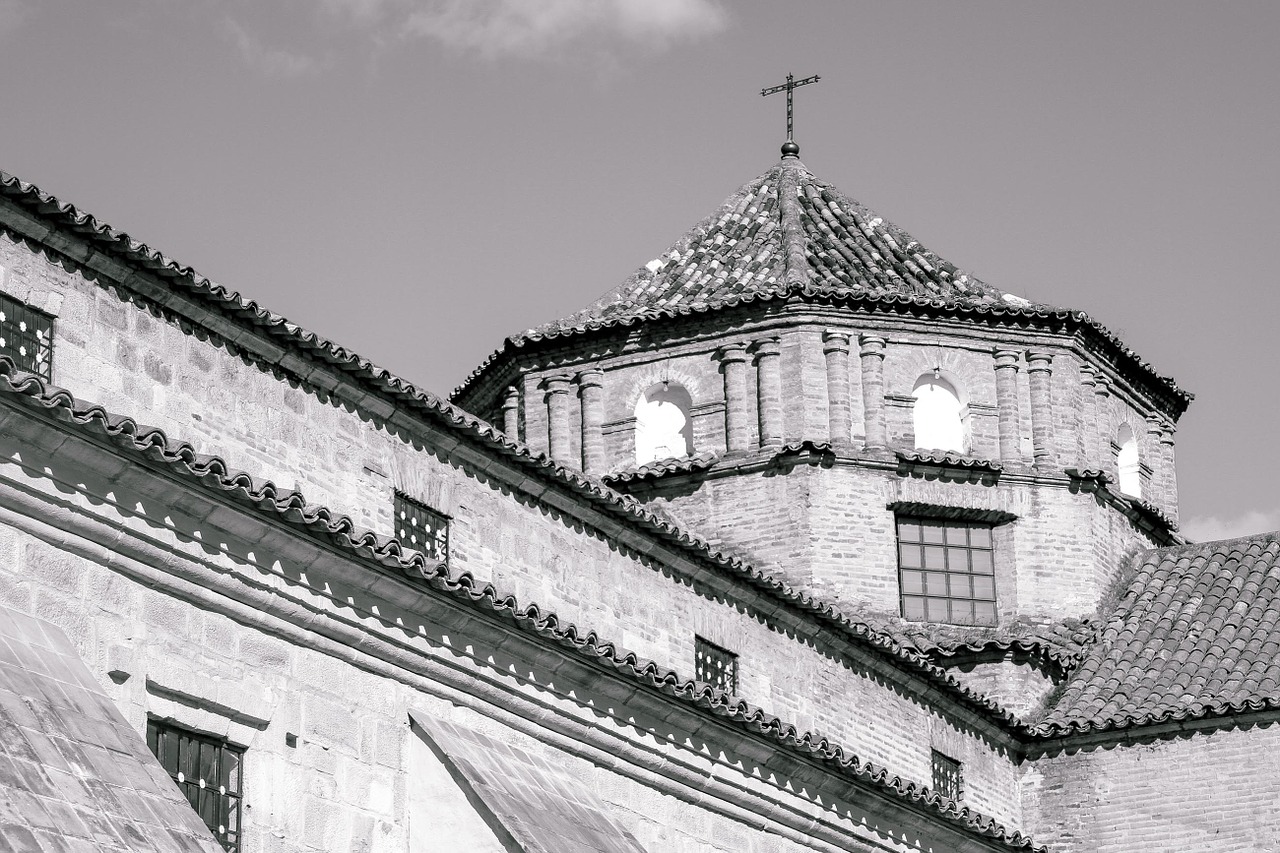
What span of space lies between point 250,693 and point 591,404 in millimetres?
12418

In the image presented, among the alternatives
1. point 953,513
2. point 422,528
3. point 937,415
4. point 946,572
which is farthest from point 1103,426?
point 422,528

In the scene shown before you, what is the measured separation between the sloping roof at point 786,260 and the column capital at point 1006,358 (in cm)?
63

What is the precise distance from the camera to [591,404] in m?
24.2

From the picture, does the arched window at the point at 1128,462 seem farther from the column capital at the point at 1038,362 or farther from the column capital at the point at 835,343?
the column capital at the point at 835,343

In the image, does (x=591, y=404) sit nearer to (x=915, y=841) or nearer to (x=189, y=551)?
(x=915, y=841)

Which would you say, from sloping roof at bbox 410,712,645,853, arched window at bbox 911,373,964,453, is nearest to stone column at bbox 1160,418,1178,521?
arched window at bbox 911,373,964,453

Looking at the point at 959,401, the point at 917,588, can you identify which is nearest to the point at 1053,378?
the point at 959,401

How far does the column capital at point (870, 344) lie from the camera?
23891 mm

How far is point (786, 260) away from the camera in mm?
24828

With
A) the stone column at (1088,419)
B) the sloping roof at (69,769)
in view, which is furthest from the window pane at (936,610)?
the sloping roof at (69,769)

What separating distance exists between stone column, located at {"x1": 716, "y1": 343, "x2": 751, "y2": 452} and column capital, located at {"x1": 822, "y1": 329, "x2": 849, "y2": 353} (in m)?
0.91

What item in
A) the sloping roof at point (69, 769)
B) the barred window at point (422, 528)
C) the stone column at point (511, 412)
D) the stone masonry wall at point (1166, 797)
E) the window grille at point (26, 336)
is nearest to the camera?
the sloping roof at point (69, 769)

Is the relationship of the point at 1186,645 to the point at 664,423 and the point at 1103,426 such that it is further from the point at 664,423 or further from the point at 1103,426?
the point at 664,423

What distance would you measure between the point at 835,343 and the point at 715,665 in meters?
5.46
